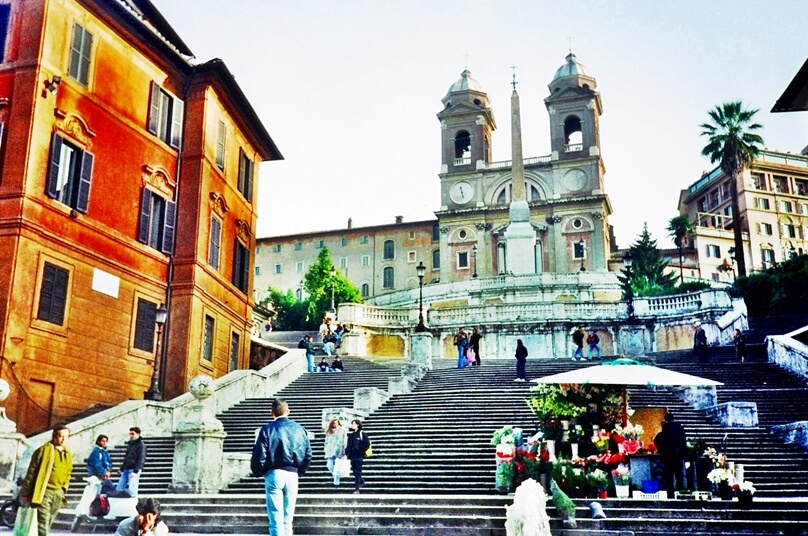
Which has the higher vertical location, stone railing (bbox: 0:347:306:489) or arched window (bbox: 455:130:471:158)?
arched window (bbox: 455:130:471:158)

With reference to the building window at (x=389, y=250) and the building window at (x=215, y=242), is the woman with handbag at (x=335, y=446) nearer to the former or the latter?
the building window at (x=215, y=242)

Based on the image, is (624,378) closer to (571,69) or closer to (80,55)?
(80,55)

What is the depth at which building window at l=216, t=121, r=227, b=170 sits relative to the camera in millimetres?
27930

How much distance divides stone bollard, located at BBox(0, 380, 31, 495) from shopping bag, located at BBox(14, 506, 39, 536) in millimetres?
7637

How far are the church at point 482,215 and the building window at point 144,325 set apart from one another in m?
45.3

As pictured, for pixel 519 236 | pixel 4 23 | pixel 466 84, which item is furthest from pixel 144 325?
pixel 466 84

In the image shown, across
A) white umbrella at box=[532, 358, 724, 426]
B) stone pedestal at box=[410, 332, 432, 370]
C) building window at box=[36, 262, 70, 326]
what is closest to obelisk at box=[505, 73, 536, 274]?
stone pedestal at box=[410, 332, 432, 370]

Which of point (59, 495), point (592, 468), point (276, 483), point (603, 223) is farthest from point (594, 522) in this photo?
point (603, 223)

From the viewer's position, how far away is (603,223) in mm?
73938

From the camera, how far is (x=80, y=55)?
21.8m

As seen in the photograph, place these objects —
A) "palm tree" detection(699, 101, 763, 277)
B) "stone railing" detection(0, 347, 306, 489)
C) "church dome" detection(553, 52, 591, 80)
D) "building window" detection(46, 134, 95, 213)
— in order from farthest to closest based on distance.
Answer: "church dome" detection(553, 52, 591, 80)
"palm tree" detection(699, 101, 763, 277)
"building window" detection(46, 134, 95, 213)
"stone railing" detection(0, 347, 306, 489)

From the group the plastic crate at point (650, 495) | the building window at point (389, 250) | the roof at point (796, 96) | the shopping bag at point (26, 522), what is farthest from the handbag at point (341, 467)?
the building window at point (389, 250)

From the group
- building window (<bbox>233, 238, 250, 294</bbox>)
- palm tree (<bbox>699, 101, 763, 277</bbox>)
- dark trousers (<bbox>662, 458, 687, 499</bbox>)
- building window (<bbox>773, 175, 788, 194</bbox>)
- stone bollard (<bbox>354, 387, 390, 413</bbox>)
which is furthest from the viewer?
building window (<bbox>773, 175, 788, 194</bbox>)

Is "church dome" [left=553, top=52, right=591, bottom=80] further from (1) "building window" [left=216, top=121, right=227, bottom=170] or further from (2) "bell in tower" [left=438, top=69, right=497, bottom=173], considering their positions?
(1) "building window" [left=216, top=121, right=227, bottom=170]
